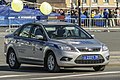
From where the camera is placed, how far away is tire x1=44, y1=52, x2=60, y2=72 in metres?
15.3

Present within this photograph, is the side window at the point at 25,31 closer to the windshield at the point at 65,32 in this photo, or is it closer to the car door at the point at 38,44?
the car door at the point at 38,44

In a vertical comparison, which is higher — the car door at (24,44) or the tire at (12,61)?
the car door at (24,44)

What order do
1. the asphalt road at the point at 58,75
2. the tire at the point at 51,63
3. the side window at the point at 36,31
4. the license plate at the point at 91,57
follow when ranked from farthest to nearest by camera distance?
the side window at the point at 36,31
the tire at the point at 51,63
the license plate at the point at 91,57
the asphalt road at the point at 58,75

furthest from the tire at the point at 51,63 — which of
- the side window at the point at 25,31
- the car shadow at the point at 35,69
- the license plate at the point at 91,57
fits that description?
the side window at the point at 25,31

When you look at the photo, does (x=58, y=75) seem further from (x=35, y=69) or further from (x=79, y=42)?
(x=35, y=69)

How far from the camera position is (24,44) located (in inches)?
650

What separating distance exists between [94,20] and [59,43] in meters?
33.1

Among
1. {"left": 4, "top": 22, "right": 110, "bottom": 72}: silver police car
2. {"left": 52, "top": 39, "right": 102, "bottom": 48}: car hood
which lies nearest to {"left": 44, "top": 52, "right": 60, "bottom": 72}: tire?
{"left": 4, "top": 22, "right": 110, "bottom": 72}: silver police car

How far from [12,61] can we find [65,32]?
232 centimetres

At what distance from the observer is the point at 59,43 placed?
49.9 ft

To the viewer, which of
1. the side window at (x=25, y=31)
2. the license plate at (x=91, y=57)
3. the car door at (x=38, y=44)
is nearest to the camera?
the license plate at (x=91, y=57)

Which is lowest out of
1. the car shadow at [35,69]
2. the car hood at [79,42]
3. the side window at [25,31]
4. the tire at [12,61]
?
the car shadow at [35,69]

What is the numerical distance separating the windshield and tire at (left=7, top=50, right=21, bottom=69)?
176 centimetres

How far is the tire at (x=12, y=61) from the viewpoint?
17172 mm
